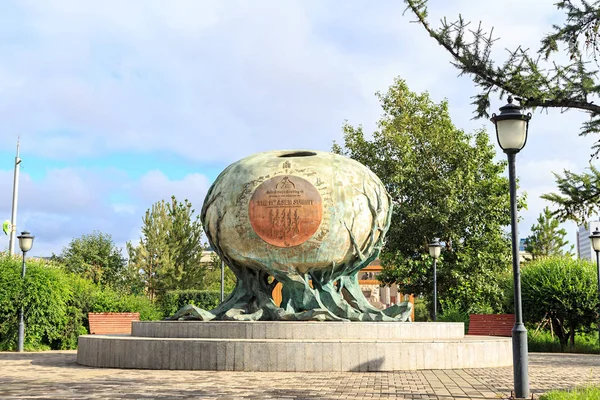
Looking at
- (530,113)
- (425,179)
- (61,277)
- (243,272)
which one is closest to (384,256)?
(425,179)

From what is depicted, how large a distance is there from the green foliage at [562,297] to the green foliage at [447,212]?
570cm

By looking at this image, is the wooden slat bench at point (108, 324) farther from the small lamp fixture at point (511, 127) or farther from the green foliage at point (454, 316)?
the small lamp fixture at point (511, 127)

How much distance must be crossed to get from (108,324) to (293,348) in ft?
33.5

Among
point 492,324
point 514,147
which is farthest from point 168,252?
point 514,147

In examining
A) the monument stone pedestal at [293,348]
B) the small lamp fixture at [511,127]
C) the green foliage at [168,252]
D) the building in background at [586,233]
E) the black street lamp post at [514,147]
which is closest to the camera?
the black street lamp post at [514,147]

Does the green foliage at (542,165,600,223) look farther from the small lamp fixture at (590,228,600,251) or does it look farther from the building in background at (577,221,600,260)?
the small lamp fixture at (590,228,600,251)

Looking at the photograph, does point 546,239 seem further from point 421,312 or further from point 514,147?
point 514,147

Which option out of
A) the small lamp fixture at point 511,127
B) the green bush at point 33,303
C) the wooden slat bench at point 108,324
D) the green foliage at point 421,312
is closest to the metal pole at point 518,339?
the small lamp fixture at point 511,127

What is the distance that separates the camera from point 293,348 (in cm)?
1198

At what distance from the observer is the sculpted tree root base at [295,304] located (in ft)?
47.6

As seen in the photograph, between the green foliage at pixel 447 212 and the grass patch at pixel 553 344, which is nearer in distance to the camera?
the grass patch at pixel 553 344

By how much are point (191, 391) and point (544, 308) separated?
16053mm

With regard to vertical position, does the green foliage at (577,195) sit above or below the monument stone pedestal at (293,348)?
above

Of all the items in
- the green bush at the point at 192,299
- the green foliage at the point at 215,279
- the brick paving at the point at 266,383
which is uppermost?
the green foliage at the point at 215,279
